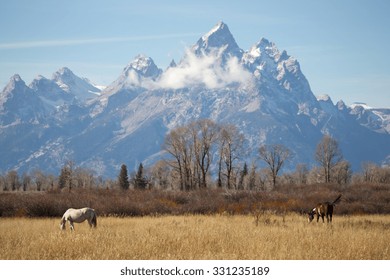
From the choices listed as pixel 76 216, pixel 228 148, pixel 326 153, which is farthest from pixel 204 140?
pixel 76 216

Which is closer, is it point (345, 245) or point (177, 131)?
point (345, 245)

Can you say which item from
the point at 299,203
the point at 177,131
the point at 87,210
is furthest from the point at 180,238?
the point at 177,131

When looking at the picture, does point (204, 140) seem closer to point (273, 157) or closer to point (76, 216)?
point (273, 157)

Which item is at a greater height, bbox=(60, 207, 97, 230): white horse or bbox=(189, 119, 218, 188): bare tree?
bbox=(189, 119, 218, 188): bare tree

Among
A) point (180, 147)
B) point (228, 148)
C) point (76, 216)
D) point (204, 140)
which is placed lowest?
point (76, 216)

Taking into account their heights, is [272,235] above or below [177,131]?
below

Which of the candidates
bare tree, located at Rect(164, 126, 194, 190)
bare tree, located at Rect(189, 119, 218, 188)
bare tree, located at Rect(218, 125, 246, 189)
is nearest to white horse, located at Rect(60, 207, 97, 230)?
bare tree, located at Rect(218, 125, 246, 189)

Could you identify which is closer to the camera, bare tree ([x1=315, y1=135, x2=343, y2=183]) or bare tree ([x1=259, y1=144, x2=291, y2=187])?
bare tree ([x1=259, y1=144, x2=291, y2=187])

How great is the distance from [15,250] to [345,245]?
8151mm

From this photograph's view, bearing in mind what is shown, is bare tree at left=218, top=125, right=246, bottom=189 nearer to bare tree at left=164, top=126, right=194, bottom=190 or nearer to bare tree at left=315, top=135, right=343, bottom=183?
bare tree at left=164, top=126, right=194, bottom=190

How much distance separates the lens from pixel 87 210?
1580cm

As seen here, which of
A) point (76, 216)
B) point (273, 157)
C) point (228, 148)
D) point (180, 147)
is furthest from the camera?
point (273, 157)

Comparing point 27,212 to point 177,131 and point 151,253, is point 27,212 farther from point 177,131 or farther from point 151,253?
point 177,131
